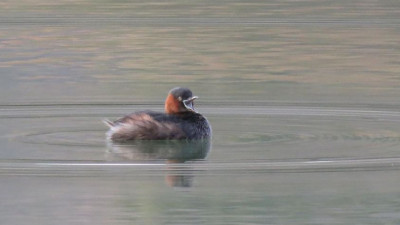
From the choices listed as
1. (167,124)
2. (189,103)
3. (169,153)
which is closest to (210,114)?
(189,103)

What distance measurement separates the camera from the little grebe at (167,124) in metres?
10.2

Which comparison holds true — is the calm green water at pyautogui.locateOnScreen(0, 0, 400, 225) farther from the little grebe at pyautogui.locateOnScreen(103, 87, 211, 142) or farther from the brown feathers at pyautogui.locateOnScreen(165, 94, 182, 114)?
the brown feathers at pyautogui.locateOnScreen(165, 94, 182, 114)

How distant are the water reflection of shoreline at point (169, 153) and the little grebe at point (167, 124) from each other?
50 millimetres

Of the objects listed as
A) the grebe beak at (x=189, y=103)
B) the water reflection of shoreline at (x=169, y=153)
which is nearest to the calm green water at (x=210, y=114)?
the water reflection of shoreline at (x=169, y=153)

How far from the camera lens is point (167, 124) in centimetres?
1029

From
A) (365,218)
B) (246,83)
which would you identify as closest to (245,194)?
(365,218)

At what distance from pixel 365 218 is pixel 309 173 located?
1.34 metres

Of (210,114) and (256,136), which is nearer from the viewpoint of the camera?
(256,136)

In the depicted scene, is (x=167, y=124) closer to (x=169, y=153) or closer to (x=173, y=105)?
(x=173, y=105)

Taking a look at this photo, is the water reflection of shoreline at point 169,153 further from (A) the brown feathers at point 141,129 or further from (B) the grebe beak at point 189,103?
(B) the grebe beak at point 189,103

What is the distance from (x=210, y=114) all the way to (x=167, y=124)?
1.27m

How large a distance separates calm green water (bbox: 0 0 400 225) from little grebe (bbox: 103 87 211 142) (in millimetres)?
98

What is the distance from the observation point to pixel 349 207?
7.84m

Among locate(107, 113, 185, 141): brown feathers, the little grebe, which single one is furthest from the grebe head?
locate(107, 113, 185, 141): brown feathers
